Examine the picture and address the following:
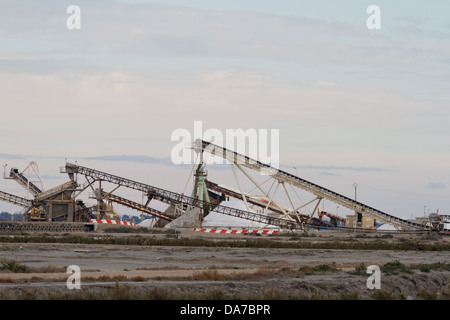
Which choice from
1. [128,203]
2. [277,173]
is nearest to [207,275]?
[277,173]

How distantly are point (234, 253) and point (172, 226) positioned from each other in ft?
139

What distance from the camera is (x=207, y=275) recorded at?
32.5 metres

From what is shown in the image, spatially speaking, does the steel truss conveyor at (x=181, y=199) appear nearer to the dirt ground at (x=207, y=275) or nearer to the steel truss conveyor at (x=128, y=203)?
the steel truss conveyor at (x=128, y=203)

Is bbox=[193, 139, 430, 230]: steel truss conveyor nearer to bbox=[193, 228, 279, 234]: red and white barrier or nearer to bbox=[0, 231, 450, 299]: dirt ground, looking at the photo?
bbox=[193, 228, 279, 234]: red and white barrier

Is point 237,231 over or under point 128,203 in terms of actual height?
under

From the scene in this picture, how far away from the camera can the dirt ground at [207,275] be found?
27403 millimetres

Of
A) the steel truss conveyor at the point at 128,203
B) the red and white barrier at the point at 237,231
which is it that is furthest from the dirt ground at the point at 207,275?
the steel truss conveyor at the point at 128,203

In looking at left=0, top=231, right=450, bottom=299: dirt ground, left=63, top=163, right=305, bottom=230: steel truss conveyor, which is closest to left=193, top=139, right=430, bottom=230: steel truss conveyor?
left=63, top=163, right=305, bottom=230: steel truss conveyor

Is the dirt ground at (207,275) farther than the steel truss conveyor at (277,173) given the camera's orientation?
No

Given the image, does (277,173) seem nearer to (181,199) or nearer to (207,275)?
(181,199)

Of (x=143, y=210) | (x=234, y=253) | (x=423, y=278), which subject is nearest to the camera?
(x=423, y=278)
